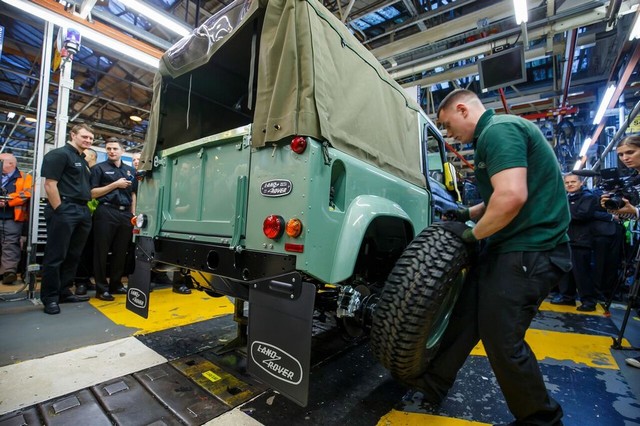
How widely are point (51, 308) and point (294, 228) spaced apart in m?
3.41

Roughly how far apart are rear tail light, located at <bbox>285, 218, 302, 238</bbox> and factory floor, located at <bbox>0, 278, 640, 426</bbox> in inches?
42.1

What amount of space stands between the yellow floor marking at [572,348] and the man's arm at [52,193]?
15.2 ft

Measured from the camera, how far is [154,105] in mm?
2658

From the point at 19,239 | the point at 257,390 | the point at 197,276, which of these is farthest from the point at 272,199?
the point at 19,239

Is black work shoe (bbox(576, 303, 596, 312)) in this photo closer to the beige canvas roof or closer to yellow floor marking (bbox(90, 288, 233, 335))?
the beige canvas roof

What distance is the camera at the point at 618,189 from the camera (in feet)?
9.86

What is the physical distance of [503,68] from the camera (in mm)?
4828

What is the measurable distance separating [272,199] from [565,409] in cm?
224

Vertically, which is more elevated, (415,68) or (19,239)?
(415,68)

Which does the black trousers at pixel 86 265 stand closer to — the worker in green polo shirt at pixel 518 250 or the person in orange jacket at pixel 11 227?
the person in orange jacket at pixel 11 227

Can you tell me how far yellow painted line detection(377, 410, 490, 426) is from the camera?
5.72 ft

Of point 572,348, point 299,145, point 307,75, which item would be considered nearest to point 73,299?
point 299,145

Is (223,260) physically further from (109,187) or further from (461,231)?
(109,187)

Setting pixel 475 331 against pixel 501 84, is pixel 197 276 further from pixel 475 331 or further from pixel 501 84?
pixel 501 84
